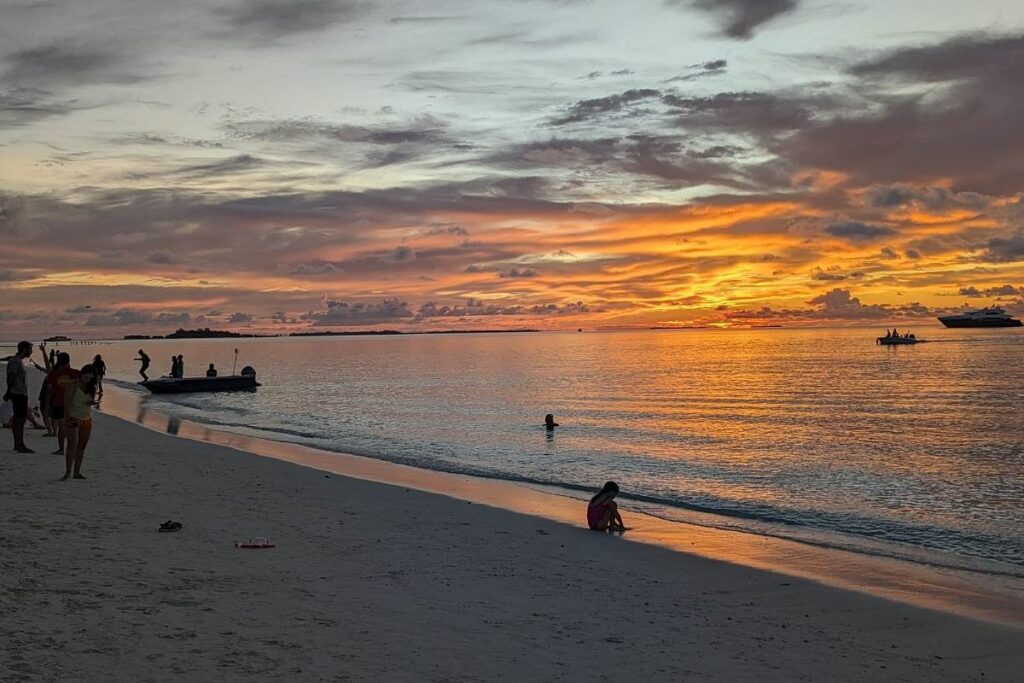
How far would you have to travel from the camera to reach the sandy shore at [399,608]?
7230mm

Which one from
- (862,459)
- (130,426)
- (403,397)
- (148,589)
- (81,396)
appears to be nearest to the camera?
(148,589)

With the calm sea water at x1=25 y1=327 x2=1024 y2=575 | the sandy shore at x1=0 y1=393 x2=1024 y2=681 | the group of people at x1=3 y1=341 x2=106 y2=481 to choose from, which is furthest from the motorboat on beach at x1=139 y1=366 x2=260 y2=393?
the sandy shore at x1=0 y1=393 x2=1024 y2=681

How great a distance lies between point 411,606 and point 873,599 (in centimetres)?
658

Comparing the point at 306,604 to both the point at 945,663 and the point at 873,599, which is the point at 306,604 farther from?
the point at 873,599

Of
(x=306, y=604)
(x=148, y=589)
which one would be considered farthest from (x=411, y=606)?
(x=148, y=589)

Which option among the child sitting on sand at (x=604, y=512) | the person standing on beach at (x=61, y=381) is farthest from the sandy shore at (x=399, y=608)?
the person standing on beach at (x=61, y=381)

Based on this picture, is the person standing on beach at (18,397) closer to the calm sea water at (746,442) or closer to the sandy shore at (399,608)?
the sandy shore at (399,608)

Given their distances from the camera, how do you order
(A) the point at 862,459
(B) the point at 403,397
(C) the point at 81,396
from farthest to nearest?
1. (B) the point at 403,397
2. (A) the point at 862,459
3. (C) the point at 81,396

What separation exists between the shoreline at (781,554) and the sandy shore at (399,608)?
70cm

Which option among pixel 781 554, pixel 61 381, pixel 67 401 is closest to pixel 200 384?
pixel 61 381

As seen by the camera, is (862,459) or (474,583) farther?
(862,459)

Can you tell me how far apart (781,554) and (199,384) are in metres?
52.2

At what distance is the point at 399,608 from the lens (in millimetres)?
9125

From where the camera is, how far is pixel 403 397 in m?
58.5
